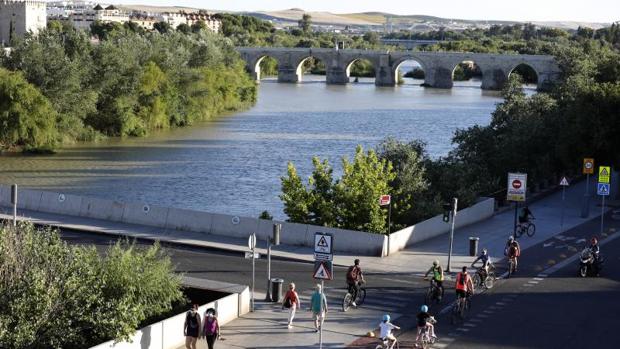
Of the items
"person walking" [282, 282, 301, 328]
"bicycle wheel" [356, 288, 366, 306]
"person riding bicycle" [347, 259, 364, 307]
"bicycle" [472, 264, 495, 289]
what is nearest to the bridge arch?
"bicycle" [472, 264, 495, 289]

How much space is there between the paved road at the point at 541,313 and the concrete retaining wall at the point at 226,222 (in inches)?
150

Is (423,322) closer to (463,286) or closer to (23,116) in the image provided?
(463,286)

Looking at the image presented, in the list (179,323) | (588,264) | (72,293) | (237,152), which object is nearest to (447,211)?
(588,264)

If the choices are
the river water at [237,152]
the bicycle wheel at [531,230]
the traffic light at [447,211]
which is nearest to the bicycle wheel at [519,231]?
the bicycle wheel at [531,230]

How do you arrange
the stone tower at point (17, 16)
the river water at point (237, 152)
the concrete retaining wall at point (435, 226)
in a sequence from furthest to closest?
the stone tower at point (17, 16), the river water at point (237, 152), the concrete retaining wall at point (435, 226)

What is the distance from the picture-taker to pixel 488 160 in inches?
2024

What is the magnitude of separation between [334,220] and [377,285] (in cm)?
772

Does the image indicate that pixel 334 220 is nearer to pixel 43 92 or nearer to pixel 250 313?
pixel 250 313

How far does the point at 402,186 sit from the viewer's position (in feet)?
128

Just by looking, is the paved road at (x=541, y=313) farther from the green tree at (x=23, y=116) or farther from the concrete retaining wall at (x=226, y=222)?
the green tree at (x=23, y=116)

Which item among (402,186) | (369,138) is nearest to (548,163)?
(402,186)

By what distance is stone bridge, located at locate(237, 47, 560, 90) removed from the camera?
494 ft

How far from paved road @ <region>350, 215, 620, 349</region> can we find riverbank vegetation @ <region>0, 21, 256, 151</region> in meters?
44.9

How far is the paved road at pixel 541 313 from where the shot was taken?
22.2m
